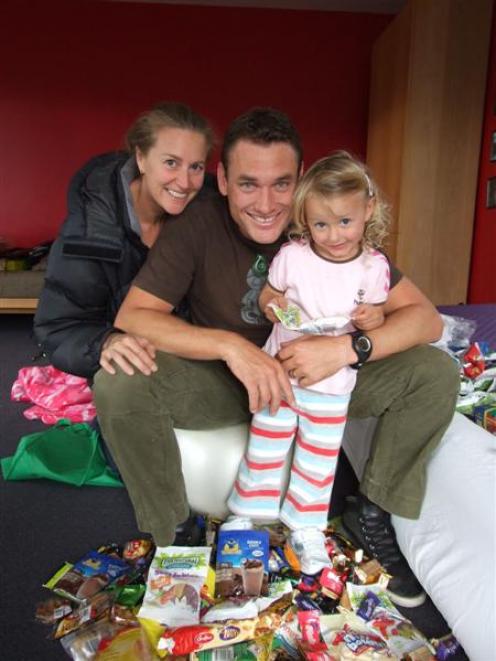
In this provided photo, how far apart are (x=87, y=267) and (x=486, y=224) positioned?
313cm

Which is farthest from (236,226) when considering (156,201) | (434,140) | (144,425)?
(434,140)

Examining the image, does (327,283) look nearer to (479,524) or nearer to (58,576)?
(479,524)

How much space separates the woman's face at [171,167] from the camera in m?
1.49

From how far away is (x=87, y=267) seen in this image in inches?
59.8

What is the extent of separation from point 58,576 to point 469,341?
1.62 m

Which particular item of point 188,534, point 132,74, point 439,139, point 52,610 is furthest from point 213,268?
point 132,74

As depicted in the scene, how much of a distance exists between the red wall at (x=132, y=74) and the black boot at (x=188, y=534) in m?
4.03

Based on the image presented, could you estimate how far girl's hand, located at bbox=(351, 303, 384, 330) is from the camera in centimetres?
129

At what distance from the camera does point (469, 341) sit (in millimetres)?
2018

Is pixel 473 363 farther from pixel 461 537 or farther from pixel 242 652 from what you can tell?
pixel 242 652

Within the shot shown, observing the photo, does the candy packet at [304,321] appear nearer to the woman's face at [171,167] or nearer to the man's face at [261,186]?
the man's face at [261,186]

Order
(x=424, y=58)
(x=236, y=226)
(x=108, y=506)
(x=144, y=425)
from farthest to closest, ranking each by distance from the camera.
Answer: (x=424, y=58) → (x=108, y=506) → (x=236, y=226) → (x=144, y=425)

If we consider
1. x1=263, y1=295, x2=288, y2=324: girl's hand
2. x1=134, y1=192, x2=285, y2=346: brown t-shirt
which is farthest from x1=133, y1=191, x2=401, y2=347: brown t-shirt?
x1=263, y1=295, x2=288, y2=324: girl's hand

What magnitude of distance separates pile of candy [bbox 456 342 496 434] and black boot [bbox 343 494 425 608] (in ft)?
1.32
